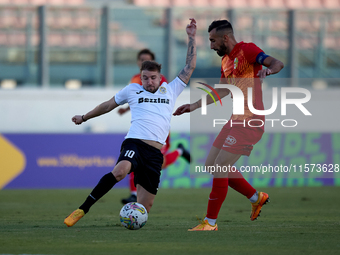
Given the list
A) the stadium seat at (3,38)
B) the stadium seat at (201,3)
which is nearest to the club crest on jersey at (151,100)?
the stadium seat at (3,38)

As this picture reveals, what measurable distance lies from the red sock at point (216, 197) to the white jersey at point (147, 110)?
0.72m

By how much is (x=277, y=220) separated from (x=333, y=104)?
31.7 feet

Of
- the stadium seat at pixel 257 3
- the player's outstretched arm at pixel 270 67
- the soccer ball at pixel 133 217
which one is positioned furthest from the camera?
the stadium seat at pixel 257 3

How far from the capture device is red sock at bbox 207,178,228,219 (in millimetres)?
5184

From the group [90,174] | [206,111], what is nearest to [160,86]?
[90,174]

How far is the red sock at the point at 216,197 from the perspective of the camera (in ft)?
17.0

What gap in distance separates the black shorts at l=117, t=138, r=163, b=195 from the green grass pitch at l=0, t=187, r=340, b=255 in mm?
439

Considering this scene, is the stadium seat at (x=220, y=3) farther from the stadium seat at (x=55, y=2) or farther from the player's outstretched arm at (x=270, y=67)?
the player's outstretched arm at (x=270, y=67)

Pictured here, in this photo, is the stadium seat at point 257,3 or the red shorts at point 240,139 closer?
the red shorts at point 240,139

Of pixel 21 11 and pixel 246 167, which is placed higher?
pixel 21 11

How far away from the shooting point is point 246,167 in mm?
11570

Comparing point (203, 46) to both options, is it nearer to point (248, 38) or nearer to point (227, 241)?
point (248, 38)

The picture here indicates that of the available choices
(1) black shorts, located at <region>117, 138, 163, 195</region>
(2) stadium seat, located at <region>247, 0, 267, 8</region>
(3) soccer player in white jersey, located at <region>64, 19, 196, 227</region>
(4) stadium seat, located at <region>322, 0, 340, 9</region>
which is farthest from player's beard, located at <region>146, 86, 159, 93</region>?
(4) stadium seat, located at <region>322, 0, 340, 9</region>

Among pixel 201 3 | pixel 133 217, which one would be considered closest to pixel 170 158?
pixel 133 217
